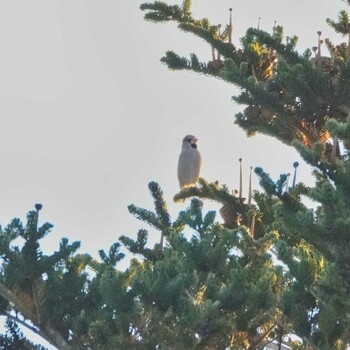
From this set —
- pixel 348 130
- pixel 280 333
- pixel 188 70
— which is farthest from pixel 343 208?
pixel 188 70

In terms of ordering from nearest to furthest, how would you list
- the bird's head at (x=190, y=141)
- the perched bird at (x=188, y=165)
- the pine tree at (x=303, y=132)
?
the pine tree at (x=303, y=132) < the perched bird at (x=188, y=165) < the bird's head at (x=190, y=141)

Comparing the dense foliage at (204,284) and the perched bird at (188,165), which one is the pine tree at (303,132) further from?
the perched bird at (188,165)

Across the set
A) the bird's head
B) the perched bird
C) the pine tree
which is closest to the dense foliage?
the pine tree

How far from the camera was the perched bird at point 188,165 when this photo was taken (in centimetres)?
1683

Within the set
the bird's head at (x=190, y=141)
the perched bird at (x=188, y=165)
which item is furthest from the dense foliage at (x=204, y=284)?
the bird's head at (x=190, y=141)

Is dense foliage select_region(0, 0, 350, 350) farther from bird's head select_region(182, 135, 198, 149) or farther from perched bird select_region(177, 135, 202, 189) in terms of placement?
bird's head select_region(182, 135, 198, 149)

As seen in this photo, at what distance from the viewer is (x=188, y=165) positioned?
17.1m

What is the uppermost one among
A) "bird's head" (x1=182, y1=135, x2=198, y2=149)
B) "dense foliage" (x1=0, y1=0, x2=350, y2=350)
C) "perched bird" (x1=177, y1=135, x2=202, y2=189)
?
"bird's head" (x1=182, y1=135, x2=198, y2=149)

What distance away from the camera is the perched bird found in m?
16.8

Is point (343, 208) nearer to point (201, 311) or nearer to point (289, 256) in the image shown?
point (289, 256)

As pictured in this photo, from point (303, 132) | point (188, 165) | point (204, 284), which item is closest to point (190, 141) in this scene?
point (188, 165)

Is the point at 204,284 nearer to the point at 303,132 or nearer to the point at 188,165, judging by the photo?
the point at 303,132

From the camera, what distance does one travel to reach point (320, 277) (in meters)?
7.18

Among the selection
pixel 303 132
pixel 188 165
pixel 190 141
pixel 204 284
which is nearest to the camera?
pixel 204 284
